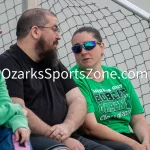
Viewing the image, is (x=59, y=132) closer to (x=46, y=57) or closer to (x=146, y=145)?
(x=46, y=57)

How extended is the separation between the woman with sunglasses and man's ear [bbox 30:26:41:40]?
1.14 ft

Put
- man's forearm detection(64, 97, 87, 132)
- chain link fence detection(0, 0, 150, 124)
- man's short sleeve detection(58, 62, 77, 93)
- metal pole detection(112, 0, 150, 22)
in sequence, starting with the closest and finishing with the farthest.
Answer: man's forearm detection(64, 97, 87, 132)
man's short sleeve detection(58, 62, 77, 93)
metal pole detection(112, 0, 150, 22)
chain link fence detection(0, 0, 150, 124)

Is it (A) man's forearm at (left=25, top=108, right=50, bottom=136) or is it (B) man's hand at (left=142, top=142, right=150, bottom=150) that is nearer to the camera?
(A) man's forearm at (left=25, top=108, right=50, bottom=136)

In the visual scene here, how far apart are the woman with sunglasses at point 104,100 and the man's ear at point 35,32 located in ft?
1.14

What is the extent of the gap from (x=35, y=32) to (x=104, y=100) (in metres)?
0.60

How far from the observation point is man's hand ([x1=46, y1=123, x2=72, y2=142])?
2.34m

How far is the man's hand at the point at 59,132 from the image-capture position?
234 cm

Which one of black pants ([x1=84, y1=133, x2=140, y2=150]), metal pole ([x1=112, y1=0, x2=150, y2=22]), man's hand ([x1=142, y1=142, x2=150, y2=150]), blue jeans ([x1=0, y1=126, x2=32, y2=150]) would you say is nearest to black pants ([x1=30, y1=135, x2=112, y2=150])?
black pants ([x1=84, y1=133, x2=140, y2=150])

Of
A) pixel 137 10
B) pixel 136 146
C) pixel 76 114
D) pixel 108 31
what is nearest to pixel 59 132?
pixel 76 114

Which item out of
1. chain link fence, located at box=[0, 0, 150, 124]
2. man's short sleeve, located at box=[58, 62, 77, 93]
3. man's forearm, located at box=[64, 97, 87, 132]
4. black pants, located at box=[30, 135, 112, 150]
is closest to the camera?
black pants, located at box=[30, 135, 112, 150]

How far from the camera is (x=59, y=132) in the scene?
235 centimetres

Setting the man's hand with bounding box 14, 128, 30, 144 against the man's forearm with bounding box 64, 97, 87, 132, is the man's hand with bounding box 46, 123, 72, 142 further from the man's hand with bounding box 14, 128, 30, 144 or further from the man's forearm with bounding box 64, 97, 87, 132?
the man's hand with bounding box 14, 128, 30, 144

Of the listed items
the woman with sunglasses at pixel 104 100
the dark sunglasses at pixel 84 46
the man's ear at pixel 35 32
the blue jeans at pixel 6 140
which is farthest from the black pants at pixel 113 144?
the blue jeans at pixel 6 140

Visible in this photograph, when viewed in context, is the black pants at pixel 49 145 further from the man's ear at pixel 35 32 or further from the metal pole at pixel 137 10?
the metal pole at pixel 137 10
